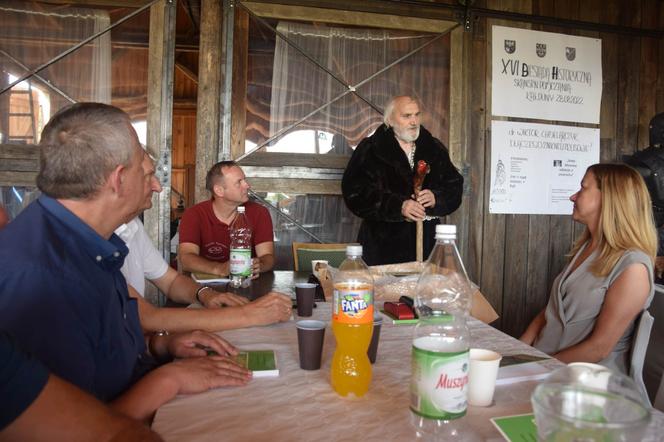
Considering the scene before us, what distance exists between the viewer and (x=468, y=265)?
167 inches

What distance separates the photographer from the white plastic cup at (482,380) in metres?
0.96

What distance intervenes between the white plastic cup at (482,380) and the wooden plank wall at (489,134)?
3.28 meters

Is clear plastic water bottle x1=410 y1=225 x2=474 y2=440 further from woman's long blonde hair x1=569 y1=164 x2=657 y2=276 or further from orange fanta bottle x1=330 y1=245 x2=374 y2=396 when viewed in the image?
woman's long blonde hair x1=569 y1=164 x2=657 y2=276

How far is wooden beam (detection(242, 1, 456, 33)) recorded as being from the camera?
12.5 feet

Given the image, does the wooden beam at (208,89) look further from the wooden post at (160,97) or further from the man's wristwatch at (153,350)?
the man's wristwatch at (153,350)

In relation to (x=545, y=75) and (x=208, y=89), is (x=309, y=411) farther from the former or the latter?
(x=545, y=75)

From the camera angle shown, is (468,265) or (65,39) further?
(468,265)

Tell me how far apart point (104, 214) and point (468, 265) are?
353 centimetres

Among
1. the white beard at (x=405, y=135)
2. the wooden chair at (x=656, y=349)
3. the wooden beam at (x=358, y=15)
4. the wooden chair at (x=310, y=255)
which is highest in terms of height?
the wooden beam at (x=358, y=15)

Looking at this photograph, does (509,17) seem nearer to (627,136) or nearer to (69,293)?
(627,136)

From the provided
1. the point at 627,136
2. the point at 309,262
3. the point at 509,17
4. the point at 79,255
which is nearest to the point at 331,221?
the point at 309,262

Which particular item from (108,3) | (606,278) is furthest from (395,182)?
(108,3)

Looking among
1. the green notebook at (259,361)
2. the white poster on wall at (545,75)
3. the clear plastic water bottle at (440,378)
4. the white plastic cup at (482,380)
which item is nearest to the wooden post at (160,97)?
the white poster on wall at (545,75)

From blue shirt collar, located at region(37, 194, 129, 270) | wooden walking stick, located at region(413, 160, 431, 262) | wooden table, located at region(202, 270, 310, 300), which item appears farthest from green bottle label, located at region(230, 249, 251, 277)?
wooden walking stick, located at region(413, 160, 431, 262)
